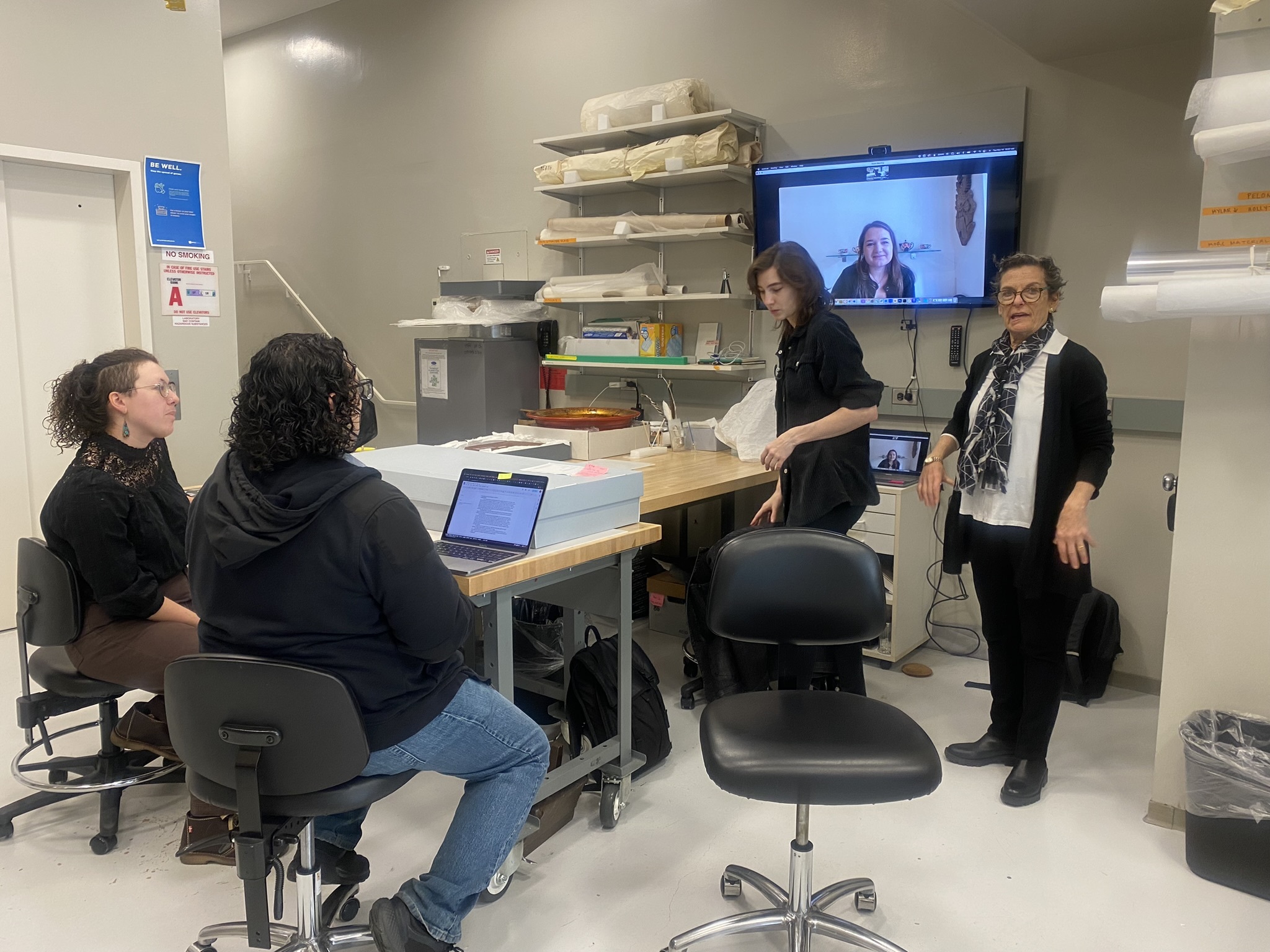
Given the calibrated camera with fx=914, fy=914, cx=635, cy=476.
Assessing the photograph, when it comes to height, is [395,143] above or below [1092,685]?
above

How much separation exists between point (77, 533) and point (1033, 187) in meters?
3.25

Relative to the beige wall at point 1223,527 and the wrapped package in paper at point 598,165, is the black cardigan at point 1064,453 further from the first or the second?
the wrapped package in paper at point 598,165

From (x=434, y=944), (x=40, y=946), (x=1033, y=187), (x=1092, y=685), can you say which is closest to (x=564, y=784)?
(x=434, y=944)

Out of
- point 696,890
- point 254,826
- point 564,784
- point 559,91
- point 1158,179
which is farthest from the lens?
point 559,91

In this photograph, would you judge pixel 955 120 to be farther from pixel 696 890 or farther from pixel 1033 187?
pixel 696 890

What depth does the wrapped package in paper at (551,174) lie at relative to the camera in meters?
4.29

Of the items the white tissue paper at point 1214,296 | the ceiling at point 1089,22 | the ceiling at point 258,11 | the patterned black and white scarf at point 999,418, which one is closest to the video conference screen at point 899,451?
the patterned black and white scarf at point 999,418

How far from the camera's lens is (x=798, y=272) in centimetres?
252

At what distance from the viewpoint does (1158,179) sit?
3.12m

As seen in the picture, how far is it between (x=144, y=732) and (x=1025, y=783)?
2278 millimetres

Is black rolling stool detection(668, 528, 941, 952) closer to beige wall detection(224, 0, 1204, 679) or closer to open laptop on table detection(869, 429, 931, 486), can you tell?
open laptop on table detection(869, 429, 931, 486)

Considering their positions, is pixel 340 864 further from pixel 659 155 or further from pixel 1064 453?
pixel 659 155

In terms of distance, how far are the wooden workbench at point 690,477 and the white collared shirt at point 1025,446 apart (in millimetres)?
963

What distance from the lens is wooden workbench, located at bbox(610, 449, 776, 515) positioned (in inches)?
116
